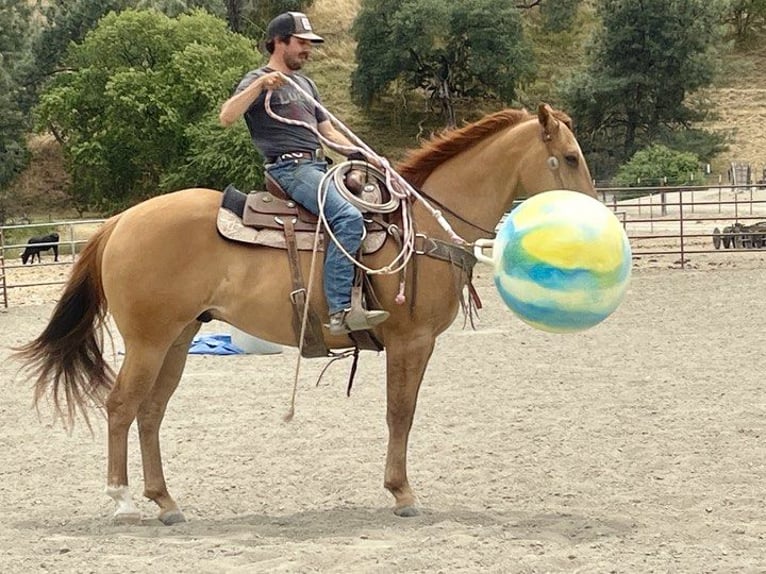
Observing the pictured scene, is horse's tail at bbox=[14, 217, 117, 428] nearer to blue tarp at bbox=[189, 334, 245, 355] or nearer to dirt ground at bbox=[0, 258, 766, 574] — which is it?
dirt ground at bbox=[0, 258, 766, 574]

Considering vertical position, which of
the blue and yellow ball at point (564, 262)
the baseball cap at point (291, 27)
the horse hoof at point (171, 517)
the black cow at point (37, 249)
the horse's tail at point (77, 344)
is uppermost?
the baseball cap at point (291, 27)

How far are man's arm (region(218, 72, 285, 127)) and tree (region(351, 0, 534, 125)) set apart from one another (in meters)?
43.5

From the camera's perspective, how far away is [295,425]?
8.07 meters

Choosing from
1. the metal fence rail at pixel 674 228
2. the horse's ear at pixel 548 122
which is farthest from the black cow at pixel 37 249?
the horse's ear at pixel 548 122

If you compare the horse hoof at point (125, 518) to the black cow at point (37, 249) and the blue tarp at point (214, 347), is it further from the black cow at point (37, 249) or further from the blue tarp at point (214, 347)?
the black cow at point (37, 249)

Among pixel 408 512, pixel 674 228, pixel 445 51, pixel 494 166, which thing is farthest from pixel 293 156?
pixel 445 51

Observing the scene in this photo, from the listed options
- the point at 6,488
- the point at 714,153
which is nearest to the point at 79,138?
the point at 714,153

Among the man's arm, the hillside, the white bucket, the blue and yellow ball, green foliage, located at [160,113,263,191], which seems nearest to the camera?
the blue and yellow ball

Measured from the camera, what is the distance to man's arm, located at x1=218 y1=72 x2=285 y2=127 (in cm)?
544

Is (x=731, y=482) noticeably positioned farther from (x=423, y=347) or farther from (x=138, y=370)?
(x=138, y=370)

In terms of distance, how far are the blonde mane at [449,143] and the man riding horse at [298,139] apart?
39 cm

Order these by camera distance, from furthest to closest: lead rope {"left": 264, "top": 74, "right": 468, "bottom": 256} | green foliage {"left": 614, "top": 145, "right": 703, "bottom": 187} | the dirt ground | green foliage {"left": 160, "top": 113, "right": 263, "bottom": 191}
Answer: green foliage {"left": 614, "top": 145, "right": 703, "bottom": 187} < green foliage {"left": 160, "top": 113, "right": 263, "bottom": 191} < lead rope {"left": 264, "top": 74, "right": 468, "bottom": 256} < the dirt ground

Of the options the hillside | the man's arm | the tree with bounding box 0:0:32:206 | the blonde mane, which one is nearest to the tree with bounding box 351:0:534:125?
the hillside

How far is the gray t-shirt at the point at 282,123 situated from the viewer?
5.65m
